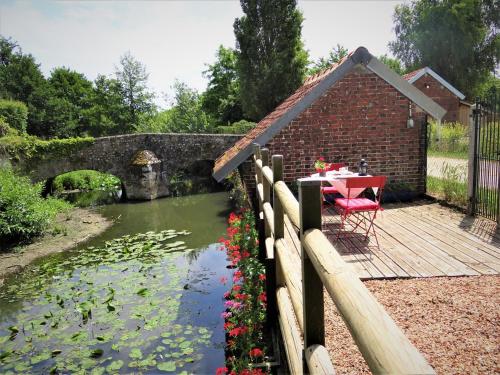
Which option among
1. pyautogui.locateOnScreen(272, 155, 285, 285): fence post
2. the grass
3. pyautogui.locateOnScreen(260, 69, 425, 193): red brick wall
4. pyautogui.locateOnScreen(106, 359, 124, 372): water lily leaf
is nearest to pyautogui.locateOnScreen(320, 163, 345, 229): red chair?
pyautogui.locateOnScreen(260, 69, 425, 193): red brick wall

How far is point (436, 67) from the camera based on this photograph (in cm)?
3091

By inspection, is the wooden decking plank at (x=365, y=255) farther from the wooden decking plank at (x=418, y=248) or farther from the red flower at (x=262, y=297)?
the red flower at (x=262, y=297)

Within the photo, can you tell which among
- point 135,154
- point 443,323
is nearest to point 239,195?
point 443,323

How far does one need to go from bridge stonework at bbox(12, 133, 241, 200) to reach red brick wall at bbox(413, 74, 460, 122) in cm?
1360

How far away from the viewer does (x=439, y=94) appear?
24438mm

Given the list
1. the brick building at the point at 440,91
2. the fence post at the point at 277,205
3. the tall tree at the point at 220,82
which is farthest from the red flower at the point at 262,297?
the tall tree at the point at 220,82

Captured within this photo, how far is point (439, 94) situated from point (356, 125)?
19.7 m

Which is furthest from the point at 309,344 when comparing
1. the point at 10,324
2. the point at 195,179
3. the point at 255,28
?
the point at 255,28

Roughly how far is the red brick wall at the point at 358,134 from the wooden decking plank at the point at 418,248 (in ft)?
6.95

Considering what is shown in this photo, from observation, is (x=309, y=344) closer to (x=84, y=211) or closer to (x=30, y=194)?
(x=30, y=194)

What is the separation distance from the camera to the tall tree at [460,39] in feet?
94.7

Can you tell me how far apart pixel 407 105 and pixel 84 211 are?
12.6 meters

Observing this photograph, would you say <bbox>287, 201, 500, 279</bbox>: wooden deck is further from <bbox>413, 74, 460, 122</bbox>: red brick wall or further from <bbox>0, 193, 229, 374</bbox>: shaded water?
<bbox>413, 74, 460, 122</bbox>: red brick wall

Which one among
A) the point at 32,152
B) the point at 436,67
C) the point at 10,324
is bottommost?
the point at 10,324
